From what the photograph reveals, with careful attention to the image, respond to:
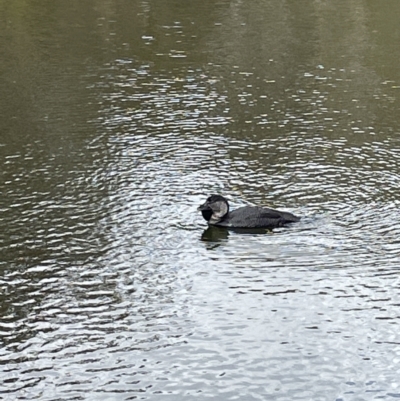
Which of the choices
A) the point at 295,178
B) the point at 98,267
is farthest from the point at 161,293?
the point at 295,178

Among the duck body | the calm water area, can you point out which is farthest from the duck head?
the calm water area

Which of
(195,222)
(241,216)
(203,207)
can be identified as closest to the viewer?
(241,216)

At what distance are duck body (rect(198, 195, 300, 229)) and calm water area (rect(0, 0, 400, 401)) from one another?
0.39ft

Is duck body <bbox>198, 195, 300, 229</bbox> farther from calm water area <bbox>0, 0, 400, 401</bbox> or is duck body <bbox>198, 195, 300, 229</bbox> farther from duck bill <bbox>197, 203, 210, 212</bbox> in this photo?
calm water area <bbox>0, 0, 400, 401</bbox>

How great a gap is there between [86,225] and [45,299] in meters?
2.01

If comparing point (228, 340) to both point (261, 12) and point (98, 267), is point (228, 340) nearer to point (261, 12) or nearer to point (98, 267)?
point (98, 267)

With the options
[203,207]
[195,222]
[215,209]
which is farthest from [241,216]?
[195,222]

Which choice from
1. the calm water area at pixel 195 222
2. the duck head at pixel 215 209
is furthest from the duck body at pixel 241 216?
the calm water area at pixel 195 222

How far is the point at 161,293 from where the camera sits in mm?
9219

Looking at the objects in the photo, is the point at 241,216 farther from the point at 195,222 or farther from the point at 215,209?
the point at 195,222

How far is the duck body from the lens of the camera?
1067 centimetres

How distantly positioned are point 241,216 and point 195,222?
62 centimetres

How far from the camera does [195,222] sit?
11.1 metres

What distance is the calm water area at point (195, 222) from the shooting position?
7.90m
